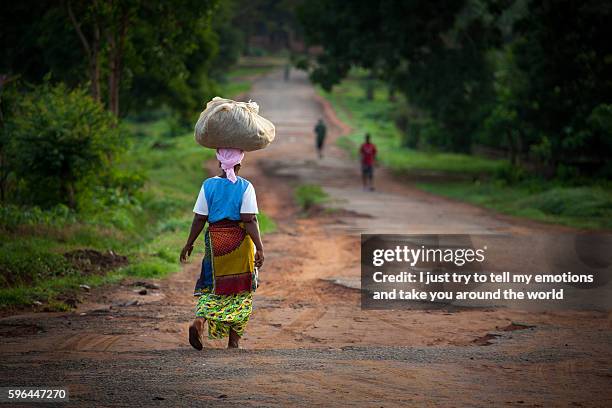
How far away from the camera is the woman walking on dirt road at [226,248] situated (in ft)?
27.4

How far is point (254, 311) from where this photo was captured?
11.4 metres

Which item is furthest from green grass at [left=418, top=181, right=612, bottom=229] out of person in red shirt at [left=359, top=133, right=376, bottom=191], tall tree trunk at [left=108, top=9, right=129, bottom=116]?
tall tree trunk at [left=108, top=9, right=129, bottom=116]

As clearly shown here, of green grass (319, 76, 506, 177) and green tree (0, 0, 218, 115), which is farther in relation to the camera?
green grass (319, 76, 506, 177)

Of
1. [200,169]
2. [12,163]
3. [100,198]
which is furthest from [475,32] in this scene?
[12,163]

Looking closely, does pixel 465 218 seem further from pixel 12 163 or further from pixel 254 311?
pixel 254 311

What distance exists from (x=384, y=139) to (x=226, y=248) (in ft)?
148

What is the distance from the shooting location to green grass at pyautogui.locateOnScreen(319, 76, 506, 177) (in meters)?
38.9

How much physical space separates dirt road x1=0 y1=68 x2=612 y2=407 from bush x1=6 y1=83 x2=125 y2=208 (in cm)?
374

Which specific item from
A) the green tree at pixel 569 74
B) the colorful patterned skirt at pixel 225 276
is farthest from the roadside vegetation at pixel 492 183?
the colorful patterned skirt at pixel 225 276

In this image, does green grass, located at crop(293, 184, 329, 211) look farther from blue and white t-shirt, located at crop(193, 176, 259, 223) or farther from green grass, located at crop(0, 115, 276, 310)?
blue and white t-shirt, located at crop(193, 176, 259, 223)

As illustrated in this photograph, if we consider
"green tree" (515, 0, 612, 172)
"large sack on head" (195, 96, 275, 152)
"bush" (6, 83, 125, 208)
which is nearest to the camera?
"large sack on head" (195, 96, 275, 152)

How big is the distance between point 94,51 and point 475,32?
15.1m

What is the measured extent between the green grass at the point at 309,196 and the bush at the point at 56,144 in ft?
24.9

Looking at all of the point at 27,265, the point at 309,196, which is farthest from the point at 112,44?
the point at 27,265
